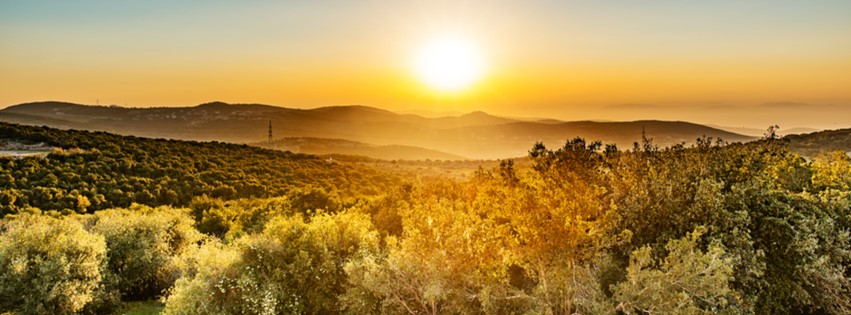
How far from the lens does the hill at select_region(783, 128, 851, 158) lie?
79562 mm

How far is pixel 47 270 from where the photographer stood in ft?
74.7

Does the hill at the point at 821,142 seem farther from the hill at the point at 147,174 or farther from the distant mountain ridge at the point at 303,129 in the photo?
the hill at the point at 147,174

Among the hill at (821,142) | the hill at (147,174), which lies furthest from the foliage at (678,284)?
the hill at (821,142)

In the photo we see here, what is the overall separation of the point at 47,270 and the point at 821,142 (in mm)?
116687

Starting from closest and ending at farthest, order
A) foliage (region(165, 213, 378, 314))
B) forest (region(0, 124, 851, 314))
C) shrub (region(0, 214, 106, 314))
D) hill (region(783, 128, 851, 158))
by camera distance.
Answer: forest (region(0, 124, 851, 314)), foliage (region(165, 213, 378, 314)), shrub (region(0, 214, 106, 314)), hill (region(783, 128, 851, 158))

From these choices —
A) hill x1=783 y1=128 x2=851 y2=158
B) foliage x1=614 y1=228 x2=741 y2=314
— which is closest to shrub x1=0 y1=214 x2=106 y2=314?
foliage x1=614 y1=228 x2=741 y2=314

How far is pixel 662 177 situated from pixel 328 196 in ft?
105

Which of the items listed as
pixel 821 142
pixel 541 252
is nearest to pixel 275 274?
pixel 541 252

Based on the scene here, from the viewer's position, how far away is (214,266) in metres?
19.9

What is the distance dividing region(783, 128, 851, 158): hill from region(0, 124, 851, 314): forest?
63550 millimetres

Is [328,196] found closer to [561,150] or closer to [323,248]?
[323,248]

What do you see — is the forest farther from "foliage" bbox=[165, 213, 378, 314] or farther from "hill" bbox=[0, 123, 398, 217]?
"hill" bbox=[0, 123, 398, 217]

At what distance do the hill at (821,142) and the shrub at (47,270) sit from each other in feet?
313

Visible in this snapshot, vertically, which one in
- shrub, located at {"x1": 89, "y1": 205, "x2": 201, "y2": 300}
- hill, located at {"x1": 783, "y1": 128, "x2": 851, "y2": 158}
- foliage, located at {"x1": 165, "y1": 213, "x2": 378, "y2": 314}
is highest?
hill, located at {"x1": 783, "y1": 128, "x2": 851, "y2": 158}
